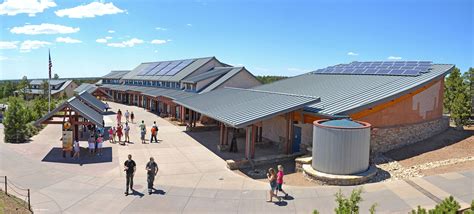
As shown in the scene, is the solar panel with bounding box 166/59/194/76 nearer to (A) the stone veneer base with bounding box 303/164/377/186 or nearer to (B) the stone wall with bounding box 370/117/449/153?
(B) the stone wall with bounding box 370/117/449/153

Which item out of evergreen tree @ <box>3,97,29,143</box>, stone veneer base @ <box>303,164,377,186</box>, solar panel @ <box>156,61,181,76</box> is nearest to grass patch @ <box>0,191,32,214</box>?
stone veneer base @ <box>303,164,377,186</box>

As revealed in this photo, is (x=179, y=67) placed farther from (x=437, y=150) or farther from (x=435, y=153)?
(x=435, y=153)

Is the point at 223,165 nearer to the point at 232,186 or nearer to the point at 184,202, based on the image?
the point at 232,186

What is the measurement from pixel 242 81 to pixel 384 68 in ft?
57.1

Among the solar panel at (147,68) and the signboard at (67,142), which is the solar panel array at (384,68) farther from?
the solar panel at (147,68)

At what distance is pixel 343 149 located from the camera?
1493 cm

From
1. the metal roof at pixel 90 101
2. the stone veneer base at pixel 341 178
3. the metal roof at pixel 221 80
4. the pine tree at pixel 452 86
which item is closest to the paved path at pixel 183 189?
the stone veneer base at pixel 341 178

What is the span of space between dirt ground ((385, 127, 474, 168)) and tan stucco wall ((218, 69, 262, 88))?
71.8 ft

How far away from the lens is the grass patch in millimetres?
11300

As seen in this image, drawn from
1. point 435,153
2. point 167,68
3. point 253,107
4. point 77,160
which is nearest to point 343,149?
point 253,107

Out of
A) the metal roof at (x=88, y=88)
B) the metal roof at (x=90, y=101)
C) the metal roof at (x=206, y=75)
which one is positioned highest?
the metal roof at (x=206, y=75)

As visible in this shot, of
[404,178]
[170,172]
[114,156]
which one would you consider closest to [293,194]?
[404,178]

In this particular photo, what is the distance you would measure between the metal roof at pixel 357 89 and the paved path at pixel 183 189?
5279mm

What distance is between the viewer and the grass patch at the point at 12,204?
11300 millimetres
